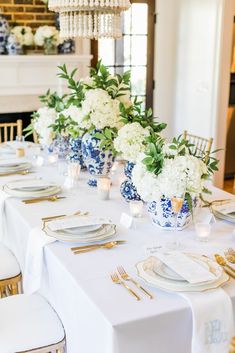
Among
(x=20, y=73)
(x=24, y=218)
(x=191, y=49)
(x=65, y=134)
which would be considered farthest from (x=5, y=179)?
(x=191, y=49)

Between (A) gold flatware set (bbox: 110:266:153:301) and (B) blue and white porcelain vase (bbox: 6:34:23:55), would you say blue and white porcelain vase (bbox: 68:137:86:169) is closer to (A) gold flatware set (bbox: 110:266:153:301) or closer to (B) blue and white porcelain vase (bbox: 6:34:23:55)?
(A) gold flatware set (bbox: 110:266:153:301)

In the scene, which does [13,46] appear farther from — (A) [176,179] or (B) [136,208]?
(A) [176,179]

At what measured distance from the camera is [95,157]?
2.82 metres

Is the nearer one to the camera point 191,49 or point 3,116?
point 3,116

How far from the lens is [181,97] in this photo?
6090 mm

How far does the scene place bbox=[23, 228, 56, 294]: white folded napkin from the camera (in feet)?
6.77

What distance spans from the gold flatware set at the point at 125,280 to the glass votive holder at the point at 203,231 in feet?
1.39

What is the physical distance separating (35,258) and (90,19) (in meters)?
1.50

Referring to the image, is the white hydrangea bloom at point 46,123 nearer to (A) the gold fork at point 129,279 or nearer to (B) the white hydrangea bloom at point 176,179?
(B) the white hydrangea bloom at point 176,179

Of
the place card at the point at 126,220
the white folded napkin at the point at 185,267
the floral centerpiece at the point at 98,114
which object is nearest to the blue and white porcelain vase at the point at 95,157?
the floral centerpiece at the point at 98,114

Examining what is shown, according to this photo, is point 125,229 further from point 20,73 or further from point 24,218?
point 20,73

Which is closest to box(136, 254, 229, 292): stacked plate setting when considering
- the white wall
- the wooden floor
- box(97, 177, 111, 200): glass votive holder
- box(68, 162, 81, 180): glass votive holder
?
box(97, 177, 111, 200): glass votive holder

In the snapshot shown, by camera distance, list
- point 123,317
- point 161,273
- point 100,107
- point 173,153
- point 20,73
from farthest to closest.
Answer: point 20,73
point 100,107
point 173,153
point 161,273
point 123,317

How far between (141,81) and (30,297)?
14.4 ft
